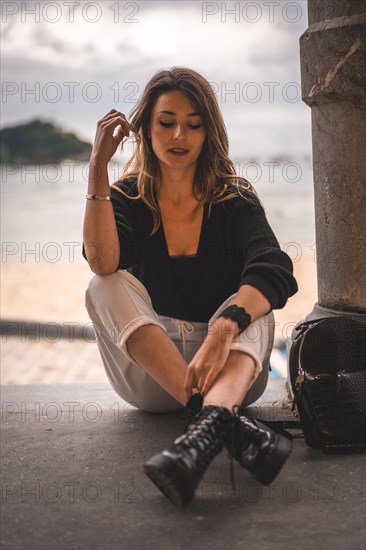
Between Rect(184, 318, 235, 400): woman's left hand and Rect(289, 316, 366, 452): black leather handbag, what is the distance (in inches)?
14.1

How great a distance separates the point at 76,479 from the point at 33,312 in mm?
7406

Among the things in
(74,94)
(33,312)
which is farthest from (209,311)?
(33,312)

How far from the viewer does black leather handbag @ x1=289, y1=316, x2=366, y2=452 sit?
2.46 meters

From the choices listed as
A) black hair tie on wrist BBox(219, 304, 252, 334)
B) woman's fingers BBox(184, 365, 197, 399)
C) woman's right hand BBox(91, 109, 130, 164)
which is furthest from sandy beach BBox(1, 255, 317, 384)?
woman's right hand BBox(91, 109, 130, 164)

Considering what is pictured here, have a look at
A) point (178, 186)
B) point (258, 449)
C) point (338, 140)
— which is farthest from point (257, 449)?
point (338, 140)

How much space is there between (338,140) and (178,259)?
2.58 feet

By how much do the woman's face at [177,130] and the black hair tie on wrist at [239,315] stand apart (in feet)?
2.16

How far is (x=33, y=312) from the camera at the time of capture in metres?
9.60

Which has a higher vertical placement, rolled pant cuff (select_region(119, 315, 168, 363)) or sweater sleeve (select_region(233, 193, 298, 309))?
sweater sleeve (select_region(233, 193, 298, 309))

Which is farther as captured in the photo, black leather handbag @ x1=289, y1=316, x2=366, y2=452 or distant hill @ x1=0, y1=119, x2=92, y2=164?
distant hill @ x1=0, y1=119, x2=92, y2=164

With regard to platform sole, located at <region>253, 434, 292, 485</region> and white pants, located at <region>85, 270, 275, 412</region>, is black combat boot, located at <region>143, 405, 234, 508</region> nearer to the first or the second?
platform sole, located at <region>253, 434, 292, 485</region>

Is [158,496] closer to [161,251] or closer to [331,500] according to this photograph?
[331,500]

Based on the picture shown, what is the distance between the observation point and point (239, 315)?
239 cm

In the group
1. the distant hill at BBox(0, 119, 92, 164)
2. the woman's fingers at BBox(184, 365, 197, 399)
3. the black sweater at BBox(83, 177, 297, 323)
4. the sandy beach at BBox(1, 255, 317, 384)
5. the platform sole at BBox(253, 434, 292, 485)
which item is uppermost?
the distant hill at BBox(0, 119, 92, 164)
